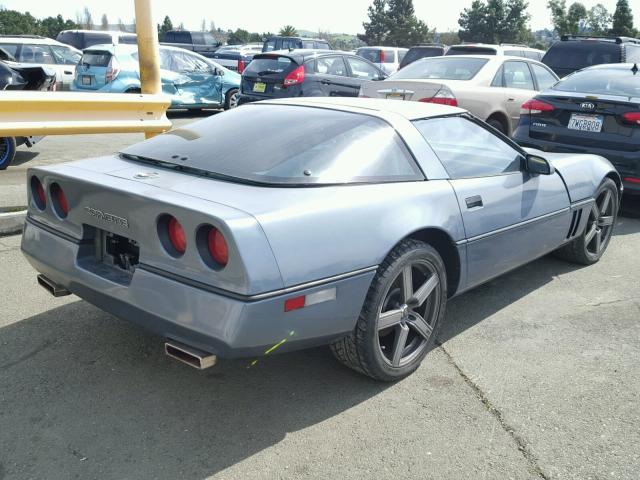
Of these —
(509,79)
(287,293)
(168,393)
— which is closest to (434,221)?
(287,293)

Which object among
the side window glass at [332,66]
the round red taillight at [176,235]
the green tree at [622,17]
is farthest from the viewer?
the green tree at [622,17]

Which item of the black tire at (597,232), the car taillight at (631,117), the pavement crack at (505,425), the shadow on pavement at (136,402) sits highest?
the car taillight at (631,117)

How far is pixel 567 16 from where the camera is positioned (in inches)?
2130

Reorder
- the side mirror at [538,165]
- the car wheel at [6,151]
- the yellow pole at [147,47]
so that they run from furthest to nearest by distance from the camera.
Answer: the car wheel at [6,151] → the yellow pole at [147,47] → the side mirror at [538,165]

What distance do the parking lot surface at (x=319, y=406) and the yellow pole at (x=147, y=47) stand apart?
2955 mm

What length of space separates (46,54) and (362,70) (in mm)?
8910

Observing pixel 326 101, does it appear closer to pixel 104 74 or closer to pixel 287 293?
pixel 287 293

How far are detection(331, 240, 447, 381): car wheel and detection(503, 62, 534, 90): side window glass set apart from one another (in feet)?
20.9

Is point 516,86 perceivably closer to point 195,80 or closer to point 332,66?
point 332,66

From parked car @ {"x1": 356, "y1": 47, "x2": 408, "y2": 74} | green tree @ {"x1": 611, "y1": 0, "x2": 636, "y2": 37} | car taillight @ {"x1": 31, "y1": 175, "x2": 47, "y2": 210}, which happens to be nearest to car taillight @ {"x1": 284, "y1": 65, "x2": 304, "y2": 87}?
car taillight @ {"x1": 31, "y1": 175, "x2": 47, "y2": 210}

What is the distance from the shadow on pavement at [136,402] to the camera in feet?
8.69

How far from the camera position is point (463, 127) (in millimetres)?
4082

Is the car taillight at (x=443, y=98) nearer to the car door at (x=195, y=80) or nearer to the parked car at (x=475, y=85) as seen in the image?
the parked car at (x=475, y=85)

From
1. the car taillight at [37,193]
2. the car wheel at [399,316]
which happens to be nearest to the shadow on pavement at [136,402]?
the car wheel at [399,316]
